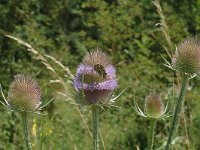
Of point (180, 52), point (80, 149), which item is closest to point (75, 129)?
point (80, 149)

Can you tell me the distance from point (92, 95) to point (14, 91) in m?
0.35

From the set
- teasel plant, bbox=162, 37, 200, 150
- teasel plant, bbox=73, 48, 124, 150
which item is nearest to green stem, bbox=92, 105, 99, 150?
teasel plant, bbox=73, 48, 124, 150

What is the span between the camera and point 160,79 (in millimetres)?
5430

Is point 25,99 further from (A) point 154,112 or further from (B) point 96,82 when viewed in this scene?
(A) point 154,112

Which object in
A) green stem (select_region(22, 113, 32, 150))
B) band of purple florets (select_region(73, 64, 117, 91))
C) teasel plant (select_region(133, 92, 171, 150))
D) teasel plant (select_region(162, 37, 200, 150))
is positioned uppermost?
teasel plant (select_region(162, 37, 200, 150))

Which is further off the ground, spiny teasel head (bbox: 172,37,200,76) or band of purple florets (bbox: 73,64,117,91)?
spiny teasel head (bbox: 172,37,200,76)

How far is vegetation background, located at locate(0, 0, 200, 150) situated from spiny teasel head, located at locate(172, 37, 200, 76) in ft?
5.70

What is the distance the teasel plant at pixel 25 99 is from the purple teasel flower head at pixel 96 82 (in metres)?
0.15

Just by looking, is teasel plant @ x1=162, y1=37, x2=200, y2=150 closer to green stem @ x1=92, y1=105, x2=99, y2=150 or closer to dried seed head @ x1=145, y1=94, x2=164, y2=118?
dried seed head @ x1=145, y1=94, x2=164, y2=118

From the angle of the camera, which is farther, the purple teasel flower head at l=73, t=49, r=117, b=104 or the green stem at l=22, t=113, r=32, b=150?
the purple teasel flower head at l=73, t=49, r=117, b=104

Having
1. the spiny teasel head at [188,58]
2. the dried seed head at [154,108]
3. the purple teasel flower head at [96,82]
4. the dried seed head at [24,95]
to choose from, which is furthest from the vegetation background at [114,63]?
the purple teasel flower head at [96,82]

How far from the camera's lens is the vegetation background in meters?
4.64

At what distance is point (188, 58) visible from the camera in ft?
7.52

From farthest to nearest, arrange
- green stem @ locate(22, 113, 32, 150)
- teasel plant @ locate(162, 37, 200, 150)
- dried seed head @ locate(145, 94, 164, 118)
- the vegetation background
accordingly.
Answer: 1. the vegetation background
2. dried seed head @ locate(145, 94, 164, 118)
3. teasel plant @ locate(162, 37, 200, 150)
4. green stem @ locate(22, 113, 32, 150)
